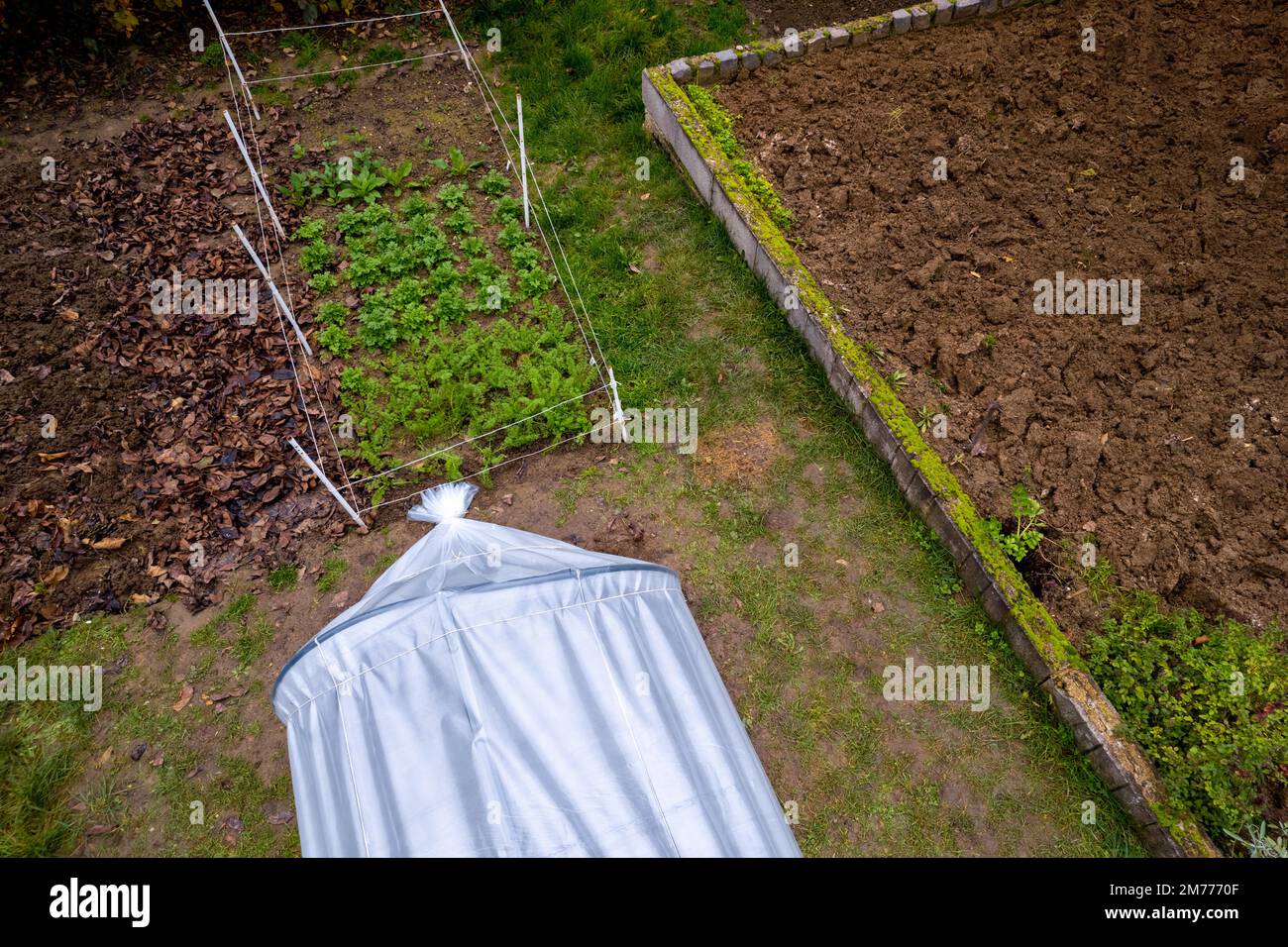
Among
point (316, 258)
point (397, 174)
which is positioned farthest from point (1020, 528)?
point (397, 174)

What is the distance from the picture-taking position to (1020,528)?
474cm

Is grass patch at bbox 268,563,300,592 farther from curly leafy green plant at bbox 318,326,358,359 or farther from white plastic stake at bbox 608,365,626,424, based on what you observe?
white plastic stake at bbox 608,365,626,424

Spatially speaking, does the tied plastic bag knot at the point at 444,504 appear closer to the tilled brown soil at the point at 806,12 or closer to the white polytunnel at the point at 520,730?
the white polytunnel at the point at 520,730

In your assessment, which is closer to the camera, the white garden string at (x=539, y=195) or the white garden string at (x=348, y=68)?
the white garden string at (x=539, y=195)

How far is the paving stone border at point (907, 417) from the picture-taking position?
13.0 feet

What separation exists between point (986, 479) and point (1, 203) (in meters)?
8.68

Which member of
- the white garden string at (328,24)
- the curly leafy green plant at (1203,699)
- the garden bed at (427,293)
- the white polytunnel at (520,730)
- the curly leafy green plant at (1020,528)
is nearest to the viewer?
the white polytunnel at (520,730)

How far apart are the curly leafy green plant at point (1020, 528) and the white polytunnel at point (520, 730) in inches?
85.8

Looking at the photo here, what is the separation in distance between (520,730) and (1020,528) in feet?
11.3

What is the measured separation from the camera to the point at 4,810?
413cm

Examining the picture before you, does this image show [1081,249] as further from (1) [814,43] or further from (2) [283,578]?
(2) [283,578]

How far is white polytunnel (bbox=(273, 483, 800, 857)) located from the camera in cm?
300

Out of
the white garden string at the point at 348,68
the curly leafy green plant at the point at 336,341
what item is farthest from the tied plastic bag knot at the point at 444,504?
the white garden string at the point at 348,68

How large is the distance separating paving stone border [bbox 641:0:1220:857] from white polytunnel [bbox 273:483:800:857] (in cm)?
196
